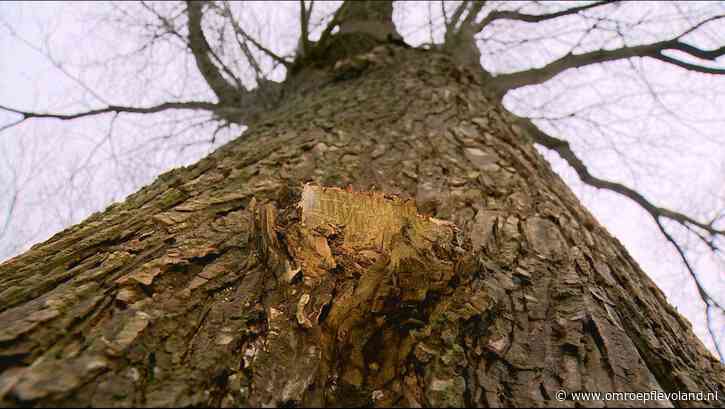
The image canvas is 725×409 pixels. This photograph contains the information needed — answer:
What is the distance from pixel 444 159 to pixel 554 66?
6.35 feet

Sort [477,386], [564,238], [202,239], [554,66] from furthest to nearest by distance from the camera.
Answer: [554,66] < [564,238] < [202,239] < [477,386]

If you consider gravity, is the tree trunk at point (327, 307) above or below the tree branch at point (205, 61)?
below

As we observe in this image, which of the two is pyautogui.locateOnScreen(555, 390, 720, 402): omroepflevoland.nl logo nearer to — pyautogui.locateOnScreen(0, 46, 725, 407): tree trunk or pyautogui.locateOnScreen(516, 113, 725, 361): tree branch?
pyautogui.locateOnScreen(0, 46, 725, 407): tree trunk

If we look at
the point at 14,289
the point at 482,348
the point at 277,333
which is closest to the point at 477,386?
the point at 482,348

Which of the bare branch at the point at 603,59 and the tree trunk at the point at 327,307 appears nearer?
the tree trunk at the point at 327,307

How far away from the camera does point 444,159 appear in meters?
1.39

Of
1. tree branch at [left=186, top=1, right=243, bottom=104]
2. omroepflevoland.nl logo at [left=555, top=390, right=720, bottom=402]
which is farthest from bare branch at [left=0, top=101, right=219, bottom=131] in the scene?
omroepflevoland.nl logo at [left=555, top=390, right=720, bottom=402]

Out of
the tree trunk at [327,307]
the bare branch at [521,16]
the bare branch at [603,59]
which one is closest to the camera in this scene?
the tree trunk at [327,307]

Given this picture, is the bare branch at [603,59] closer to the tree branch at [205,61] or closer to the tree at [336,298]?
the tree at [336,298]

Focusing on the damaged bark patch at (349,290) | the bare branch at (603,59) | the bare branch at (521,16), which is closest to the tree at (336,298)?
the damaged bark patch at (349,290)

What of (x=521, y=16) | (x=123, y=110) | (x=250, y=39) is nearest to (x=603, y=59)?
(x=521, y=16)

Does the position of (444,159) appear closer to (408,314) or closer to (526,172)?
(526,172)

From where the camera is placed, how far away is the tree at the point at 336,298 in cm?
58

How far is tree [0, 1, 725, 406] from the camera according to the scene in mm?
578
